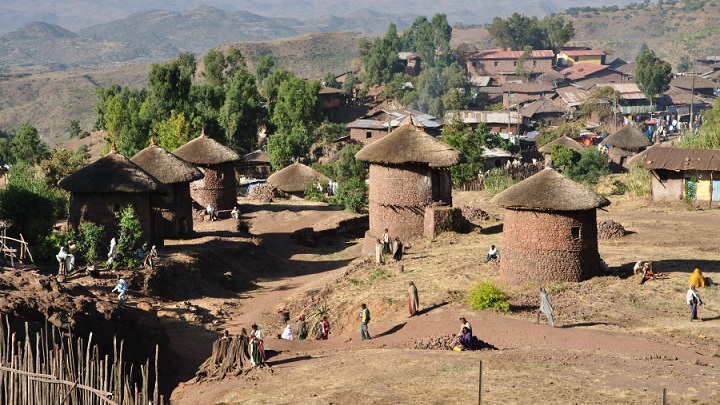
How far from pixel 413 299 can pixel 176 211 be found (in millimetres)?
14647

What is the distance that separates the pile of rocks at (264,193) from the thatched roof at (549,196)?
24.9 meters

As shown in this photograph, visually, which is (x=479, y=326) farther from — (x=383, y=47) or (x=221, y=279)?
(x=383, y=47)

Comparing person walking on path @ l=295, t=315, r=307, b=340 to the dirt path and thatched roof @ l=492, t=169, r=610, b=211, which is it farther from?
thatched roof @ l=492, t=169, r=610, b=211

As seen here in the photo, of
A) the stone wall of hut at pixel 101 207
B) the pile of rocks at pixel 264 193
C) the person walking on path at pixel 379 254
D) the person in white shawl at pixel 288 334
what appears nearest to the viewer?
the person in white shawl at pixel 288 334

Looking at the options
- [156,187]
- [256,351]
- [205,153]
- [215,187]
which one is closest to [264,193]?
[215,187]

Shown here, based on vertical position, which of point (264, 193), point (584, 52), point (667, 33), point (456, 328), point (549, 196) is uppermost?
point (667, 33)

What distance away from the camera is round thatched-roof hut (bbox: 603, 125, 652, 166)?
61.2 metres

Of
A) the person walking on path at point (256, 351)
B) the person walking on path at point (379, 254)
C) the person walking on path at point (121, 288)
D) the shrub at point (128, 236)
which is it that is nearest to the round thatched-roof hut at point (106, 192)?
the shrub at point (128, 236)

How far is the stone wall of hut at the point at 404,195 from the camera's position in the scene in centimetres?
3534

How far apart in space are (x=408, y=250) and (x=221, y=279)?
6385 millimetres

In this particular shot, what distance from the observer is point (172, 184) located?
3700 cm

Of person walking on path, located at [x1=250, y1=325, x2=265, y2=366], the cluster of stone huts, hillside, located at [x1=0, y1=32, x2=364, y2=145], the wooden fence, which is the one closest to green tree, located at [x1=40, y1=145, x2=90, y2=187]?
the cluster of stone huts

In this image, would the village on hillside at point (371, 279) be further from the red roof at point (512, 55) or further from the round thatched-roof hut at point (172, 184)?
the red roof at point (512, 55)

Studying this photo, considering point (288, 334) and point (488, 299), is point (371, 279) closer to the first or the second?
point (288, 334)
